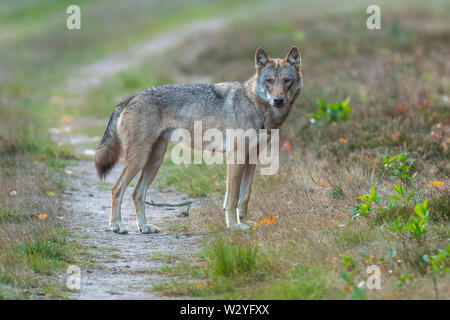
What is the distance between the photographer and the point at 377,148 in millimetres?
10000

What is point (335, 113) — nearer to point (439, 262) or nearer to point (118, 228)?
point (118, 228)

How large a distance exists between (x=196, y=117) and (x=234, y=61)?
1189 cm

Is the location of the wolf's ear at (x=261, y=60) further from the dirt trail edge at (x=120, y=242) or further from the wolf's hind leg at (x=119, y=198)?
the dirt trail edge at (x=120, y=242)

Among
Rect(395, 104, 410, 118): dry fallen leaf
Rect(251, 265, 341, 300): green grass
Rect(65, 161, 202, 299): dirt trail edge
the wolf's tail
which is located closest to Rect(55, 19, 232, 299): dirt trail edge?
Rect(65, 161, 202, 299): dirt trail edge

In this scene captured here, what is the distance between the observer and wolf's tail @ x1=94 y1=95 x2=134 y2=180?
849 cm

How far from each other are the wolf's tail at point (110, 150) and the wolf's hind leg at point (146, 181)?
16.3 inches

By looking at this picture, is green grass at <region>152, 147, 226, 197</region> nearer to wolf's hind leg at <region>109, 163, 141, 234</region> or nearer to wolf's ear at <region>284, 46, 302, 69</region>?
wolf's hind leg at <region>109, 163, 141, 234</region>

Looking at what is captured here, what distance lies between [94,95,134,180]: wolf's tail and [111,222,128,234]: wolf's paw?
0.62m

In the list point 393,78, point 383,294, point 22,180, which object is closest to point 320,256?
point 383,294

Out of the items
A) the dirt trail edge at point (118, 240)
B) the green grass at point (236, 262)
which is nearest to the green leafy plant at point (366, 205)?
the green grass at point (236, 262)

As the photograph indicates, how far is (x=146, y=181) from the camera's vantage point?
8.73 m

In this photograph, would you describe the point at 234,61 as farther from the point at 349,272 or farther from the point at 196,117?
the point at 349,272

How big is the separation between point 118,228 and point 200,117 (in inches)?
66.2

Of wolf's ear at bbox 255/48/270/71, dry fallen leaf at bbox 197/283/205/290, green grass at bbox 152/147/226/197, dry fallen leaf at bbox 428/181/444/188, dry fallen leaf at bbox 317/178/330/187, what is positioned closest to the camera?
dry fallen leaf at bbox 197/283/205/290
